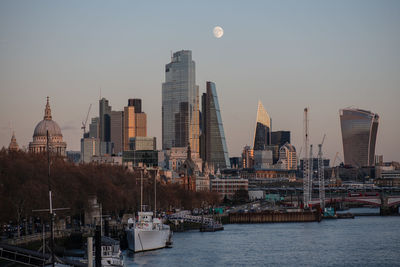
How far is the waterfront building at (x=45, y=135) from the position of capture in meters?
183

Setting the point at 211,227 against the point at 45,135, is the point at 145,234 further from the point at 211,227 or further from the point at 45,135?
the point at 45,135

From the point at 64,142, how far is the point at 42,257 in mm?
134468

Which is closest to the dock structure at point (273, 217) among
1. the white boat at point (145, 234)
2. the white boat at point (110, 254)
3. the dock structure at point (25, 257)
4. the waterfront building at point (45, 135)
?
the waterfront building at point (45, 135)

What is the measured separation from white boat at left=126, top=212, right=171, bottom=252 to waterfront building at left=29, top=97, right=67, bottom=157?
97172 mm

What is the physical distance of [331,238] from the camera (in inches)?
4035

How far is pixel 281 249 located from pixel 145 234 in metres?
14.7

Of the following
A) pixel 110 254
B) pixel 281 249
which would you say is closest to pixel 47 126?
pixel 281 249

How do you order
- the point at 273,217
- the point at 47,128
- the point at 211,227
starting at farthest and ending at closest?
the point at 47,128, the point at 273,217, the point at 211,227

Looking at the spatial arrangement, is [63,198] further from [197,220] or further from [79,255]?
[197,220]

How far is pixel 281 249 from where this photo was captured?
286 ft

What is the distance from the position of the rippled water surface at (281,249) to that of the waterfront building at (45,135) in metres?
76.1

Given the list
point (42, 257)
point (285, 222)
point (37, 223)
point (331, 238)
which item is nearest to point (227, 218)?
point (285, 222)

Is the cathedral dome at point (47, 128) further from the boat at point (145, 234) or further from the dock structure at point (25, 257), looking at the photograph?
the dock structure at point (25, 257)

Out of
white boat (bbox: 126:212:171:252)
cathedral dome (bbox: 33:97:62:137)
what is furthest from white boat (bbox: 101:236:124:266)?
cathedral dome (bbox: 33:97:62:137)
